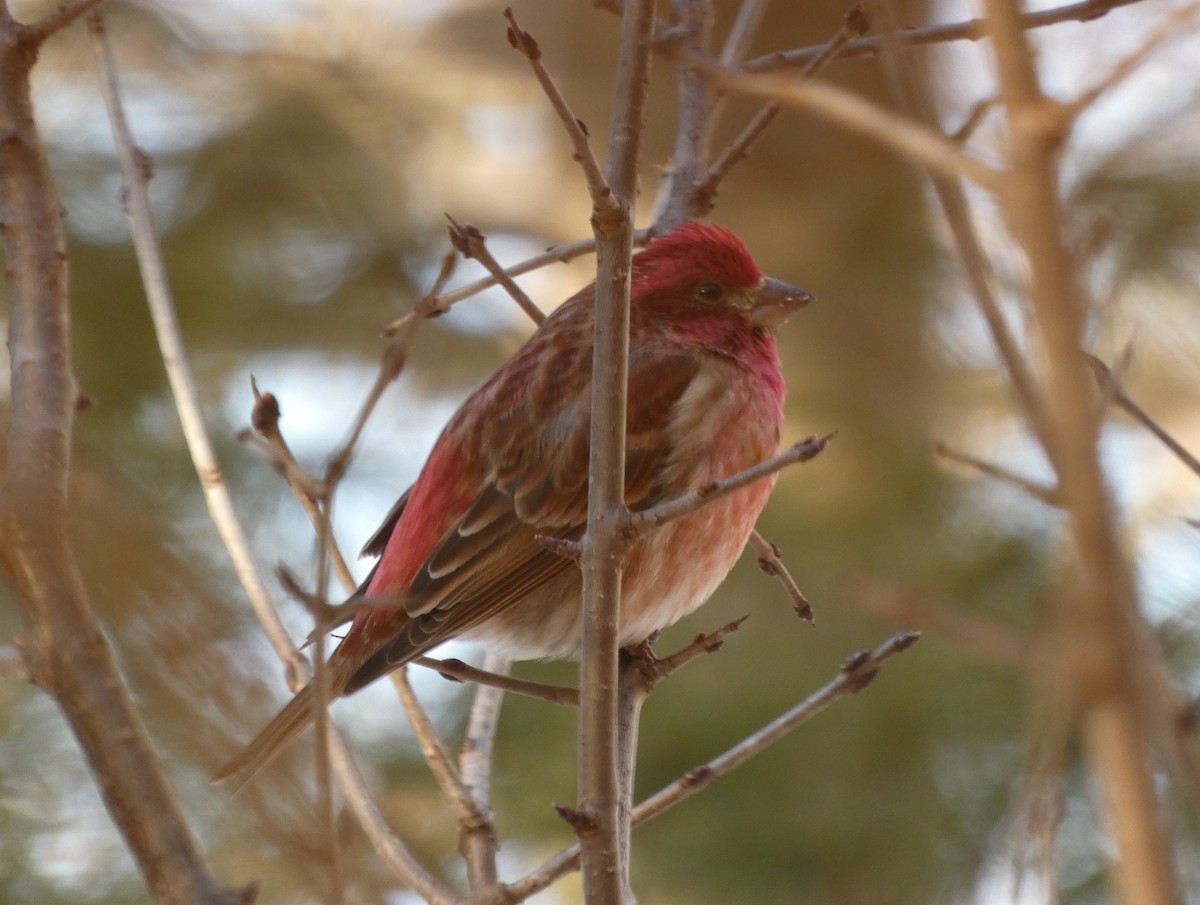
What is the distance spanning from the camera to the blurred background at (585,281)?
597cm

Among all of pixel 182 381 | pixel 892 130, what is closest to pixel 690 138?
pixel 182 381

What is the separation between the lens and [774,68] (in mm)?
3979

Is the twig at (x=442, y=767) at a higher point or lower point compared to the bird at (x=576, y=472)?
lower

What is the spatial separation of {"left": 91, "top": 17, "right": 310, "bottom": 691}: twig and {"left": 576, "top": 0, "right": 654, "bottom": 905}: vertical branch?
41.7 inches

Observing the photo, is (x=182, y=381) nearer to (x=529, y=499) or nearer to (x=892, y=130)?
(x=529, y=499)

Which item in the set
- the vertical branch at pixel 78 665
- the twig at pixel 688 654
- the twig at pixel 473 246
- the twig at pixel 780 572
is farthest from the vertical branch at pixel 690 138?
the vertical branch at pixel 78 665

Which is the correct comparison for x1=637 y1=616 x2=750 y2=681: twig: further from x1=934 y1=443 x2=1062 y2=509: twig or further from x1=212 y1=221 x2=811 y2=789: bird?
x1=934 y1=443 x2=1062 y2=509: twig

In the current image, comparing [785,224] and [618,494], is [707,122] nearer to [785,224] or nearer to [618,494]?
[618,494]

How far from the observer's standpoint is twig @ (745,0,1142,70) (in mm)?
3537

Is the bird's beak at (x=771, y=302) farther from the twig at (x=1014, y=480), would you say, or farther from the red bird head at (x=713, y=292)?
the twig at (x=1014, y=480)

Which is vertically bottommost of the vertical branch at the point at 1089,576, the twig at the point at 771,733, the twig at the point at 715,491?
the vertical branch at the point at 1089,576

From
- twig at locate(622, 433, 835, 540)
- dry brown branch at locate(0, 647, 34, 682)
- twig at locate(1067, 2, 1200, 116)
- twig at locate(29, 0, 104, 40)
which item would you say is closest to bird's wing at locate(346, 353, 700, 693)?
twig at locate(622, 433, 835, 540)

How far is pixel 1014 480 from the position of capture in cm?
202

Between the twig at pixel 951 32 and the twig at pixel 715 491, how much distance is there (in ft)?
4.04
